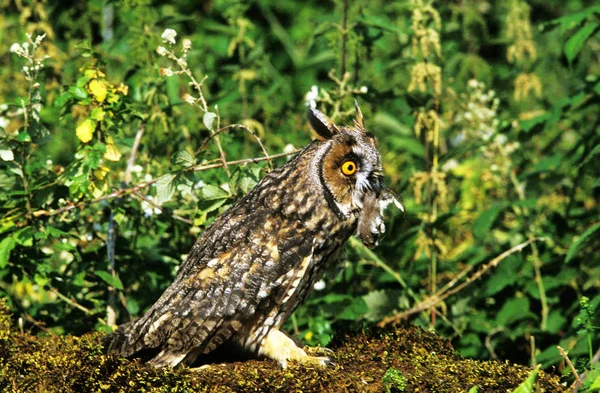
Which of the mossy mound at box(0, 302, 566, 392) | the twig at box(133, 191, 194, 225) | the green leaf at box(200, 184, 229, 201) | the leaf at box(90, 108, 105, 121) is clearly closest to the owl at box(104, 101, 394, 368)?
the mossy mound at box(0, 302, 566, 392)

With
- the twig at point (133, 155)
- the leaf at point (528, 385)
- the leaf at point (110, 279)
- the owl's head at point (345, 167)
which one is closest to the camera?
the leaf at point (528, 385)

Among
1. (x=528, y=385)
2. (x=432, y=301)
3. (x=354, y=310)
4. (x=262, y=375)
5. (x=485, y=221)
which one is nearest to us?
(x=528, y=385)

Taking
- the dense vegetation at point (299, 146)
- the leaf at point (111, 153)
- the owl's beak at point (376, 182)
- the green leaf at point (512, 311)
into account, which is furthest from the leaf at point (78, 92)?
the green leaf at point (512, 311)

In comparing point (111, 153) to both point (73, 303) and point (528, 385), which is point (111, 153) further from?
point (528, 385)

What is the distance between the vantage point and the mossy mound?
326cm

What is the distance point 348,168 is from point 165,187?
3.22 ft

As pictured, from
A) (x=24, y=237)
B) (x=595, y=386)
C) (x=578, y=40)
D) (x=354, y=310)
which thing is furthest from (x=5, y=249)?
(x=578, y=40)

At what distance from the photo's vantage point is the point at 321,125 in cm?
372

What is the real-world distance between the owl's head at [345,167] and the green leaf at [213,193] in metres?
0.71

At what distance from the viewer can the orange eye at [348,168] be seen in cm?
366

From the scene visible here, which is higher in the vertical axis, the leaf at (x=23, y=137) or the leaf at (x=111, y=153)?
the leaf at (x=23, y=137)

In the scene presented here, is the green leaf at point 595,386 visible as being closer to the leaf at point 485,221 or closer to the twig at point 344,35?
the leaf at point 485,221

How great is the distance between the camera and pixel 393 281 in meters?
5.34

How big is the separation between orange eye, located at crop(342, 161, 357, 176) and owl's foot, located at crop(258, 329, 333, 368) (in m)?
0.71
